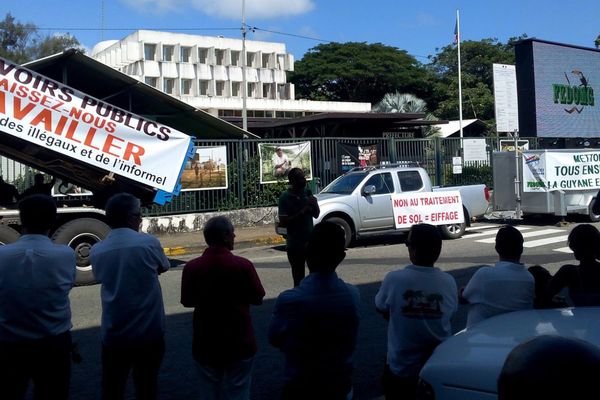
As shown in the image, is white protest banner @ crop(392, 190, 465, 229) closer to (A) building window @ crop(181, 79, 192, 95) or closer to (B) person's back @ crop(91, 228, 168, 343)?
(B) person's back @ crop(91, 228, 168, 343)

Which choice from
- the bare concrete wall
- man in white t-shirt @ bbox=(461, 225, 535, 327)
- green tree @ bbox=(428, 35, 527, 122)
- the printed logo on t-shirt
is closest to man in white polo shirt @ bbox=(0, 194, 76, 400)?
the printed logo on t-shirt

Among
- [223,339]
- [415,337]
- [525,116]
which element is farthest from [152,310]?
[525,116]

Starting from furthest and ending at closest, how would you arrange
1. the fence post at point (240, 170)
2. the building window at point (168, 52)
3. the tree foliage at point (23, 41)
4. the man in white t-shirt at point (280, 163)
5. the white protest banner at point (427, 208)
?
the building window at point (168, 52) < the tree foliage at point (23, 41) < the man in white t-shirt at point (280, 163) < the fence post at point (240, 170) < the white protest banner at point (427, 208)

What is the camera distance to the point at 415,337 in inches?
153

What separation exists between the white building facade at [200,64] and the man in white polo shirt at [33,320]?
59.1 m

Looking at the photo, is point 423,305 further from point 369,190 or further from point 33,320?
point 369,190

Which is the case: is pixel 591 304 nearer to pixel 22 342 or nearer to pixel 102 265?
pixel 102 265

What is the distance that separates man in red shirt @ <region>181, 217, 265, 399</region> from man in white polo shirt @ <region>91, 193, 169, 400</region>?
0.28 m

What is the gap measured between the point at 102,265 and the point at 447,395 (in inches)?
87.3

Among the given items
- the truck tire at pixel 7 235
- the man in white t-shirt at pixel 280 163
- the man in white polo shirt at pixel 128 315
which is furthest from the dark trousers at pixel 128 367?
the man in white t-shirt at pixel 280 163

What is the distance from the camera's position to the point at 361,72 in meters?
67.7

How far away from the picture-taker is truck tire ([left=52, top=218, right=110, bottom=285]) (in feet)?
35.0

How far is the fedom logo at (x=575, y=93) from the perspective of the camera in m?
28.2

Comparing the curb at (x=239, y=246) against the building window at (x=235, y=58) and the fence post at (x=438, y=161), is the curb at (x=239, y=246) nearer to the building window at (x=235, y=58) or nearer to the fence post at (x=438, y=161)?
the fence post at (x=438, y=161)
